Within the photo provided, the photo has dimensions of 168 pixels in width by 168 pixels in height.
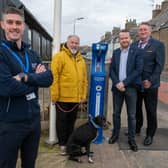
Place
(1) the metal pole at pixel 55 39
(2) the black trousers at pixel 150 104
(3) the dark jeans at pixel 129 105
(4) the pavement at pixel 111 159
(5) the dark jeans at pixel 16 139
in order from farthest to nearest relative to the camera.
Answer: (2) the black trousers at pixel 150 104
(3) the dark jeans at pixel 129 105
(1) the metal pole at pixel 55 39
(4) the pavement at pixel 111 159
(5) the dark jeans at pixel 16 139

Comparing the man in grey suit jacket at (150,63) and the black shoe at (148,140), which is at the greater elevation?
the man in grey suit jacket at (150,63)

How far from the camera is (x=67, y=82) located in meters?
4.76

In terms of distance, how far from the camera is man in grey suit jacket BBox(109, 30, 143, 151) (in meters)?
5.05

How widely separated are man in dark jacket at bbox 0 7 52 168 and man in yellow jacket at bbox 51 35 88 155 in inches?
75.8

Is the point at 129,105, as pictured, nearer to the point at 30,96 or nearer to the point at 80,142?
the point at 80,142

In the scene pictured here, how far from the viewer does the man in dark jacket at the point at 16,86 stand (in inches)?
99.7

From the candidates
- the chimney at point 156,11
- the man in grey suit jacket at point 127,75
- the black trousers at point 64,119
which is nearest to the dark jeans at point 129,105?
the man in grey suit jacket at point 127,75

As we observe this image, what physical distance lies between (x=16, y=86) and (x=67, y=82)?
2281 millimetres

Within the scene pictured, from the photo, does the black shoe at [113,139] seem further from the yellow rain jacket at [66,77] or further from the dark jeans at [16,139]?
the dark jeans at [16,139]

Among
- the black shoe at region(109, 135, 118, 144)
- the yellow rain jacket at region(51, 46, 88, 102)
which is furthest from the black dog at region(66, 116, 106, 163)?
the black shoe at region(109, 135, 118, 144)

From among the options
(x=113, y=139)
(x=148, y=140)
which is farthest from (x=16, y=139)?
(x=148, y=140)

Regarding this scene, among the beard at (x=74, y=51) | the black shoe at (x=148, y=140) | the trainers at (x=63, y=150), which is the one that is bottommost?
the trainers at (x=63, y=150)

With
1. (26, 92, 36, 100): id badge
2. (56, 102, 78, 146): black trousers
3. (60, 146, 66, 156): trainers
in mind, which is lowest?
(60, 146, 66, 156): trainers

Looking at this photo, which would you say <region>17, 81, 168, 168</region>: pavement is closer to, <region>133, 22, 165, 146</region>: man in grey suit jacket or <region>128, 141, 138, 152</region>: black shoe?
<region>128, 141, 138, 152</region>: black shoe
